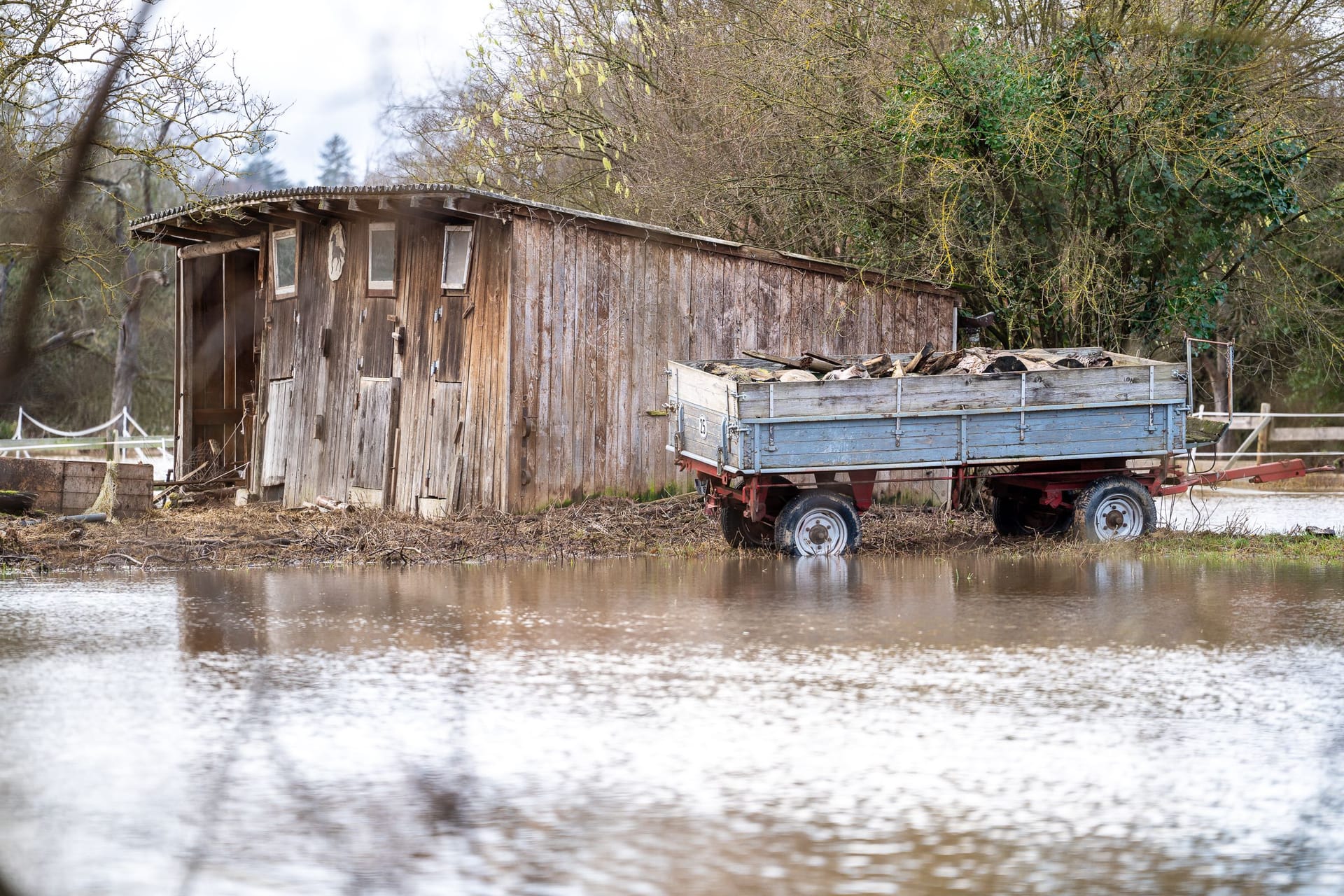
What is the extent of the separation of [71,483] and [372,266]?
4.86 meters

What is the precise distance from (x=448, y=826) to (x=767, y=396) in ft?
32.0

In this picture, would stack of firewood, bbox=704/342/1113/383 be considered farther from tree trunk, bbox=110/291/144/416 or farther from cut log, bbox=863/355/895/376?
tree trunk, bbox=110/291/144/416

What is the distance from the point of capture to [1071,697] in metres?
6.92

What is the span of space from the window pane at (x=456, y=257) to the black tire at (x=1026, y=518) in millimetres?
7268

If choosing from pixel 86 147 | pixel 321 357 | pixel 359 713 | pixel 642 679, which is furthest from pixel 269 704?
pixel 321 357

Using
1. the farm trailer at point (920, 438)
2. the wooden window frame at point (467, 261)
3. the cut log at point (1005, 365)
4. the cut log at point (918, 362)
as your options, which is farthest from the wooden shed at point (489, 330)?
the cut log at point (1005, 365)

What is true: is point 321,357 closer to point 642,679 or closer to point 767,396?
point 767,396

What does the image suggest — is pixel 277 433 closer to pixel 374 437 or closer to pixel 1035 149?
pixel 374 437

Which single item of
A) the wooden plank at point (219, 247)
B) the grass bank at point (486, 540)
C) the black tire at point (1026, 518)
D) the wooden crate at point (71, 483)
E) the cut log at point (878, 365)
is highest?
the wooden plank at point (219, 247)

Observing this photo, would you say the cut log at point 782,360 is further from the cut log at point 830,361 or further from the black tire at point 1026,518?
the black tire at point 1026,518

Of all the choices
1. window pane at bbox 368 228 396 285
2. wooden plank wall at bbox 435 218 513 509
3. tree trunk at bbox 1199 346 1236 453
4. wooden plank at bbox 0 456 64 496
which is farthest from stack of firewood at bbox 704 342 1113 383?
tree trunk at bbox 1199 346 1236 453

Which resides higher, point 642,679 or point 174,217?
point 174,217

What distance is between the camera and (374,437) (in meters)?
19.0

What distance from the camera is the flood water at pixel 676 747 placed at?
4.39 metres
